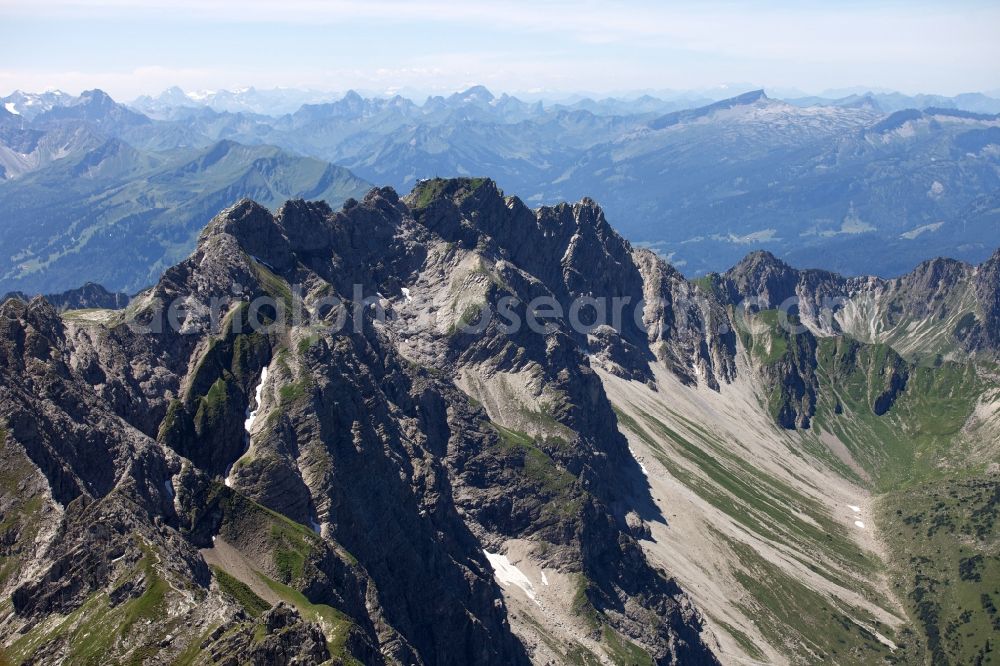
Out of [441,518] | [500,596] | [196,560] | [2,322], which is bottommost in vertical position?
[500,596]

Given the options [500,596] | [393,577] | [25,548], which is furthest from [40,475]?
[500,596]

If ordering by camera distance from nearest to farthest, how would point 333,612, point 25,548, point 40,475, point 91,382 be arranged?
point 25,548 < point 40,475 < point 333,612 < point 91,382

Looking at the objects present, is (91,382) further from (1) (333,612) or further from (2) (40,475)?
(1) (333,612)

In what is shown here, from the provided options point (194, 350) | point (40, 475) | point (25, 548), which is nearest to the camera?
point (25, 548)

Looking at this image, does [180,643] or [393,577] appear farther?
[393,577]

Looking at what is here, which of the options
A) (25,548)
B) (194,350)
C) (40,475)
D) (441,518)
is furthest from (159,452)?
(441,518)

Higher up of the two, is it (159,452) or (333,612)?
(159,452)

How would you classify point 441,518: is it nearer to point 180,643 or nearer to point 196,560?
point 196,560

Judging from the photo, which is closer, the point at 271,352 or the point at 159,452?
the point at 159,452

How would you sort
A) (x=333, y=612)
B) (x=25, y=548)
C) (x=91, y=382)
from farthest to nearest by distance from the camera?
(x=91, y=382) < (x=333, y=612) < (x=25, y=548)
